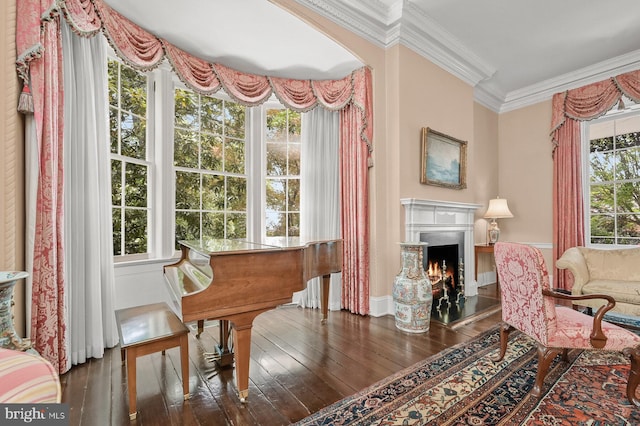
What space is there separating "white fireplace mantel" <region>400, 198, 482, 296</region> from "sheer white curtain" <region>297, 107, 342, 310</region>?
34.9 inches

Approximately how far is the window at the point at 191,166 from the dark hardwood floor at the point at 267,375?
1222mm

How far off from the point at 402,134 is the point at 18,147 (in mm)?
3376

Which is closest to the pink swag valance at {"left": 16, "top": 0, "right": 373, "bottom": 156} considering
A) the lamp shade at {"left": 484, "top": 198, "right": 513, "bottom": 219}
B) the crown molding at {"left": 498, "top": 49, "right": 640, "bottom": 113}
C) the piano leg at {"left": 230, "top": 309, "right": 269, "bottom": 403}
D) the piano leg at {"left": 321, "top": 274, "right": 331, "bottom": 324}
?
the piano leg at {"left": 321, "top": 274, "right": 331, "bottom": 324}

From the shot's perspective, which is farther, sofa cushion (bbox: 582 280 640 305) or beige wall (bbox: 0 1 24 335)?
sofa cushion (bbox: 582 280 640 305)

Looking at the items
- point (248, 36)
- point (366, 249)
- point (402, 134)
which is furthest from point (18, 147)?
point (402, 134)

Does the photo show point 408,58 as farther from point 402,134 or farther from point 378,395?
point 378,395

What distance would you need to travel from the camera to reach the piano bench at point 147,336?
161cm

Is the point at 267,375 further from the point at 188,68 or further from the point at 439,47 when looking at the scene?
the point at 439,47

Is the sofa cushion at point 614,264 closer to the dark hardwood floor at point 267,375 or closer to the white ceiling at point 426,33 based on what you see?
the dark hardwood floor at point 267,375

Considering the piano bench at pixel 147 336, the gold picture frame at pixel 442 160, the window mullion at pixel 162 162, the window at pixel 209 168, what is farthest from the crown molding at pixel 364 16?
the piano bench at pixel 147 336

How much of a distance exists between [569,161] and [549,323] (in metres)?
3.99

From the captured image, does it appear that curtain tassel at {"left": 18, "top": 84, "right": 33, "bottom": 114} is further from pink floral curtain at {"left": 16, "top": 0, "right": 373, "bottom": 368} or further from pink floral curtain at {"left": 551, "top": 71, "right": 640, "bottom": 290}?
pink floral curtain at {"left": 551, "top": 71, "right": 640, "bottom": 290}

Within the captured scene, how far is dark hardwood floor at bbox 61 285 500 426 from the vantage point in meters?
1.69

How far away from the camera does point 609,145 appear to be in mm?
4496
